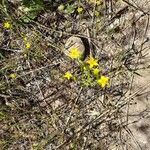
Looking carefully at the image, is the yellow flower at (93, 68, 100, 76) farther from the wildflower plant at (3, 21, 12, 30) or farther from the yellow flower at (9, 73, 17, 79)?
the wildflower plant at (3, 21, 12, 30)

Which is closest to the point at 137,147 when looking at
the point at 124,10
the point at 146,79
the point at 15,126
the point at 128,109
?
the point at 128,109

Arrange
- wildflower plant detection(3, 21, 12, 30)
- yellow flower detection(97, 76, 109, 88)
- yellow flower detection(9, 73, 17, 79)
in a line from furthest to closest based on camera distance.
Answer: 1. wildflower plant detection(3, 21, 12, 30)
2. yellow flower detection(9, 73, 17, 79)
3. yellow flower detection(97, 76, 109, 88)

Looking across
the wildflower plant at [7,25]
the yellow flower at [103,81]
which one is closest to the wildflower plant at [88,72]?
the yellow flower at [103,81]

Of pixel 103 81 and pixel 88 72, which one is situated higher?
pixel 88 72

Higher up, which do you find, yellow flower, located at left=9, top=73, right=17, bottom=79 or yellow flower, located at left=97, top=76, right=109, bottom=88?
yellow flower, located at left=9, top=73, right=17, bottom=79

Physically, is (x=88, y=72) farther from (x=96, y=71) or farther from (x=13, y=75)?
(x=13, y=75)

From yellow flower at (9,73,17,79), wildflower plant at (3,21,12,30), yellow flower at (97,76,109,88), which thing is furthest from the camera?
wildflower plant at (3,21,12,30)

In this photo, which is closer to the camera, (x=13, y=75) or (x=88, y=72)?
(x=88, y=72)

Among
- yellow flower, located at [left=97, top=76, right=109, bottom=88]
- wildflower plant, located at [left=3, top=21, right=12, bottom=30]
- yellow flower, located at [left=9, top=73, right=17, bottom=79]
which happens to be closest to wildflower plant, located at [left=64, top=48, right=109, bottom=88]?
yellow flower, located at [left=97, top=76, right=109, bottom=88]

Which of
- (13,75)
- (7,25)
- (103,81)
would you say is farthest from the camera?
(7,25)

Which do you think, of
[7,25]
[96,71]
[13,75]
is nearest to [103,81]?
[96,71]

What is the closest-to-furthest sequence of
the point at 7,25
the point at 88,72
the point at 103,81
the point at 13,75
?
1. the point at 103,81
2. the point at 88,72
3. the point at 13,75
4. the point at 7,25

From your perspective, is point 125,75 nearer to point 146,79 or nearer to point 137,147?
point 146,79
